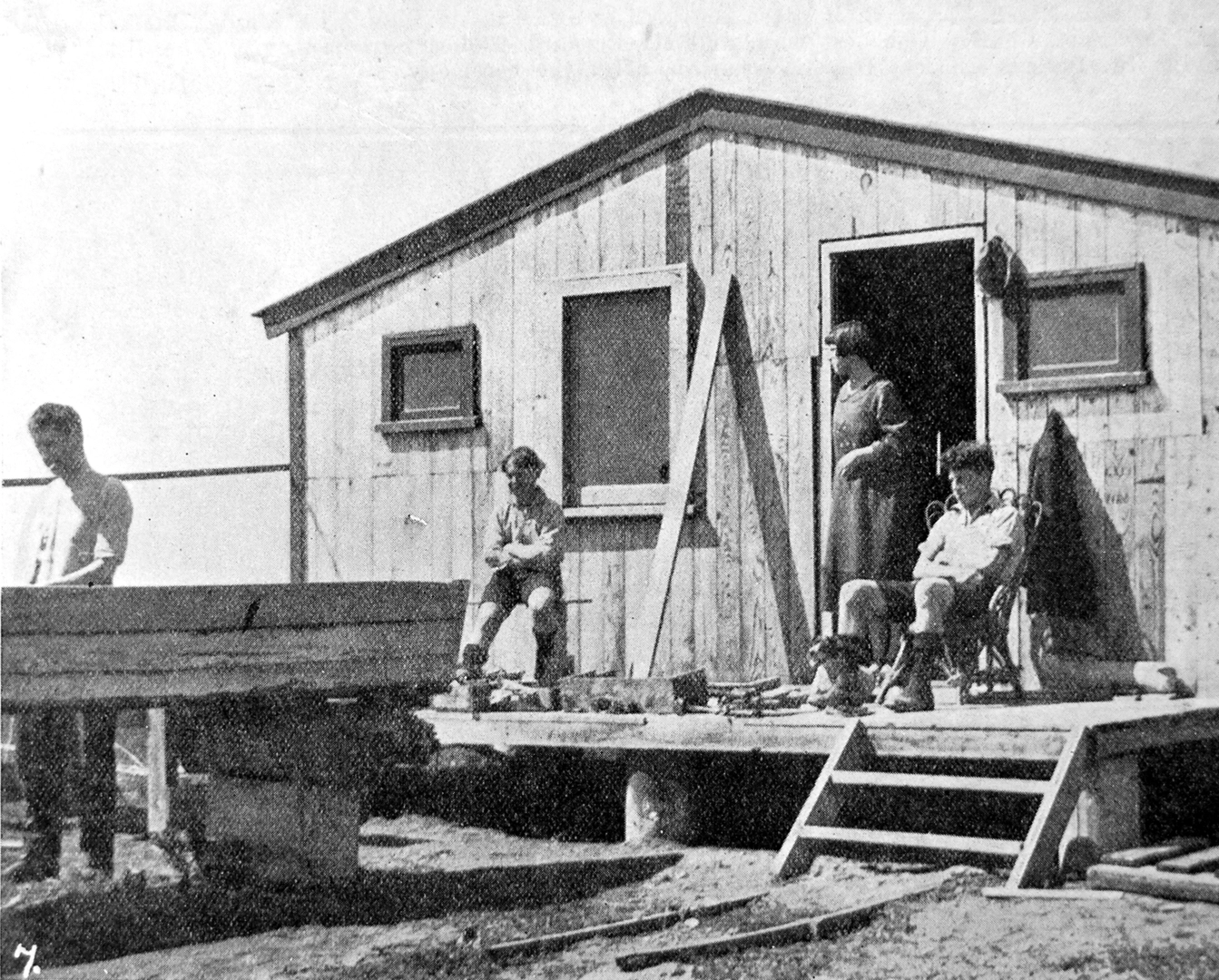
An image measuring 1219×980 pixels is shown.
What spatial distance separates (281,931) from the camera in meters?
5.26

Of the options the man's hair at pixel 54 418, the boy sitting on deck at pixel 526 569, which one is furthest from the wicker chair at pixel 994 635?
the man's hair at pixel 54 418

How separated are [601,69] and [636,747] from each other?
3.33 m

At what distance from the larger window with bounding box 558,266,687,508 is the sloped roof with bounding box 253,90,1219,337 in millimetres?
695

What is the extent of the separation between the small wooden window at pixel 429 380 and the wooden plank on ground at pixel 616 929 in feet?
14.2

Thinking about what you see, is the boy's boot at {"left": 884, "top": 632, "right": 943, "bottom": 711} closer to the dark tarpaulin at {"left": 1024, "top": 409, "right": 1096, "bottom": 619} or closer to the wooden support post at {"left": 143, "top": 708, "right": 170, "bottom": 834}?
the dark tarpaulin at {"left": 1024, "top": 409, "right": 1096, "bottom": 619}

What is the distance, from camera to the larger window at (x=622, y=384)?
8.52 meters

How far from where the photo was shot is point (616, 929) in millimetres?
5109

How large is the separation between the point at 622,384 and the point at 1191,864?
4.46 m

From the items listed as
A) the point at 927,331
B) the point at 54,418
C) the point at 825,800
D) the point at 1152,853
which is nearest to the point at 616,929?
the point at 825,800

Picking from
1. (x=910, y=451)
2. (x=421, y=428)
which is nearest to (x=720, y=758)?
(x=910, y=451)

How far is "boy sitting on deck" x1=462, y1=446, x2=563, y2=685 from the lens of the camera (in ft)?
25.5

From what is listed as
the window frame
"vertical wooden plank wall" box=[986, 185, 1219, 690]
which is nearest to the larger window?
the window frame

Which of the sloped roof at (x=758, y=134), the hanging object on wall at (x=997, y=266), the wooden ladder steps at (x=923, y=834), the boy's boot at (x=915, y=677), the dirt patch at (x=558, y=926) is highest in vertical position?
the sloped roof at (x=758, y=134)

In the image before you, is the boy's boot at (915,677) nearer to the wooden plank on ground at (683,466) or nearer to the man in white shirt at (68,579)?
the wooden plank on ground at (683,466)
